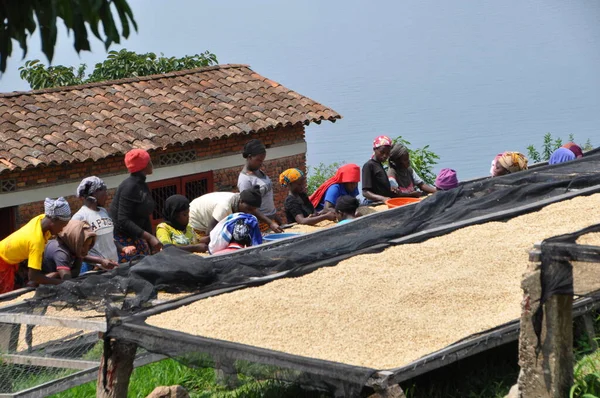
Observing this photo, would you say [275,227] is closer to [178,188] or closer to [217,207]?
[217,207]

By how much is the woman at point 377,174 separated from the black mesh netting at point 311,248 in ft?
2.95

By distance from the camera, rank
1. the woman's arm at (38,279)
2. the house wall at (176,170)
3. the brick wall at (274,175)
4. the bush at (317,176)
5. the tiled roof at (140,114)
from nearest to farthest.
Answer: the woman's arm at (38,279), the house wall at (176,170), the tiled roof at (140,114), the brick wall at (274,175), the bush at (317,176)

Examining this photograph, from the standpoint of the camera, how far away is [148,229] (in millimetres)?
8359

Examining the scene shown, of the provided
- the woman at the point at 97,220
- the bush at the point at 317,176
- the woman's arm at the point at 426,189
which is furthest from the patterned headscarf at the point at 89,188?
the bush at the point at 317,176

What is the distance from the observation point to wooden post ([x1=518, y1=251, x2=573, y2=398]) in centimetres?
495

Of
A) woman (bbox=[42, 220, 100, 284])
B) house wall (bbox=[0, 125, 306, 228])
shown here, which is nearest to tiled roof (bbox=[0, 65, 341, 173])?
house wall (bbox=[0, 125, 306, 228])

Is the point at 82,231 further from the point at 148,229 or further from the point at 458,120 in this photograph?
the point at 458,120

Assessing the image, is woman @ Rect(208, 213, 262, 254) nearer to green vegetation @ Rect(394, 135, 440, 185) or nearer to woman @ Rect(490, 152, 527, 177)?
woman @ Rect(490, 152, 527, 177)

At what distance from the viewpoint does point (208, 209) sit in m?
8.16

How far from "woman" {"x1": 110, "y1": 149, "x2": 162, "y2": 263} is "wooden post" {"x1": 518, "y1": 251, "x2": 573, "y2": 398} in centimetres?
377

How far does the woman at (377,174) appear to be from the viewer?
32.0 feet

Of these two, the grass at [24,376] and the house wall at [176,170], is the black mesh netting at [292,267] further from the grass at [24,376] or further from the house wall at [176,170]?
the house wall at [176,170]

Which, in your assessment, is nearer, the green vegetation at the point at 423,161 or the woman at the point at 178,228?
the woman at the point at 178,228

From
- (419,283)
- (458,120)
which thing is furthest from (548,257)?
(458,120)
